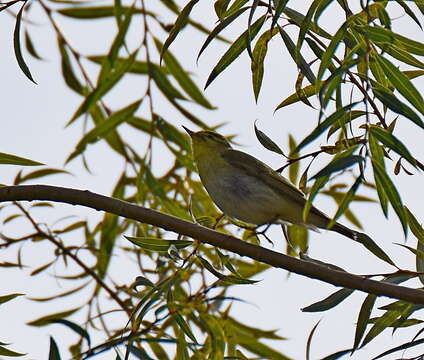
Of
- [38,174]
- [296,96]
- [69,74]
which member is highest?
[69,74]

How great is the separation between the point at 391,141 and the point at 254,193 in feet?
4.79

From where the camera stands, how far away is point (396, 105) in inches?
89.4

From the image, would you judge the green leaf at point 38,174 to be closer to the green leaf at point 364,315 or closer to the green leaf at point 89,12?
the green leaf at point 89,12

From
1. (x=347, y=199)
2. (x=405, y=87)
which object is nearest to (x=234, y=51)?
(x=405, y=87)

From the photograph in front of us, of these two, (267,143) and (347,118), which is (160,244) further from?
(347,118)

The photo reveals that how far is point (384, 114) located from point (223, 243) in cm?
63

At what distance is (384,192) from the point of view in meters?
2.35

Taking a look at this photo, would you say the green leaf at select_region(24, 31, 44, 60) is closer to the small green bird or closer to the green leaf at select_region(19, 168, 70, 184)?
the green leaf at select_region(19, 168, 70, 184)

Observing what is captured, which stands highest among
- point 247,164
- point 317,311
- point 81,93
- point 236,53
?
point 81,93

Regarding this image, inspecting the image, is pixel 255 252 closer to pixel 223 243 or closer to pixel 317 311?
pixel 223 243

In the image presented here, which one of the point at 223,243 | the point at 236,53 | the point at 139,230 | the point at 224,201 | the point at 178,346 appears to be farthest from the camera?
the point at 139,230

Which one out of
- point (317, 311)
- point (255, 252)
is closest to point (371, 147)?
point (255, 252)

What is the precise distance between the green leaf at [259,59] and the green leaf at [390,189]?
64 centimetres

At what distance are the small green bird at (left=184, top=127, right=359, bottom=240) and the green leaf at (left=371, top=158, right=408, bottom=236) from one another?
1.17 m
